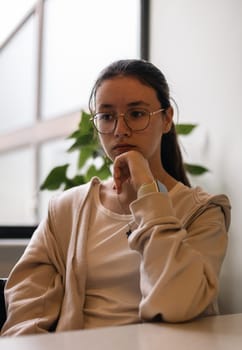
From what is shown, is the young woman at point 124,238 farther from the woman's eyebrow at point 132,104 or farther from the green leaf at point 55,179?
the green leaf at point 55,179

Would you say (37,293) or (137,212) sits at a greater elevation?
(137,212)

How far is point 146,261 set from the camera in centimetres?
110

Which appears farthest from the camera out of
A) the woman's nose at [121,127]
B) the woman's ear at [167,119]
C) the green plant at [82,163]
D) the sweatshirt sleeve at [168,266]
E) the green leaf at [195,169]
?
the green plant at [82,163]

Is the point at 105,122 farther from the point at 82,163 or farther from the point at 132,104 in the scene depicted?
the point at 82,163

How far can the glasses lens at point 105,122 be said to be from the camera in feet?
4.27

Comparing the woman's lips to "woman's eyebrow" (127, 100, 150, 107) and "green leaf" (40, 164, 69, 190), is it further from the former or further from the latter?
"green leaf" (40, 164, 69, 190)

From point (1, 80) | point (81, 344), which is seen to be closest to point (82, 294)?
point (81, 344)

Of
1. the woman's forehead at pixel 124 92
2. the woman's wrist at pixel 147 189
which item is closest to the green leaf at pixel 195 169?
the woman's forehead at pixel 124 92

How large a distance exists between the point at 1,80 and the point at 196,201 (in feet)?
5.02

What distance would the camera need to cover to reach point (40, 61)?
255 cm

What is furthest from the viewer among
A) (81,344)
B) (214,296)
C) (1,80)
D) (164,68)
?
(1,80)

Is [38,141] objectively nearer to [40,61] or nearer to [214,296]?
[40,61]

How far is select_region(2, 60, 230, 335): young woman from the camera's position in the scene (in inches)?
43.0

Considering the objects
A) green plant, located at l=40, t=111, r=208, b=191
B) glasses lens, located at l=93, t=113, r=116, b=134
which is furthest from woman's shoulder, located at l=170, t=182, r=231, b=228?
green plant, located at l=40, t=111, r=208, b=191
